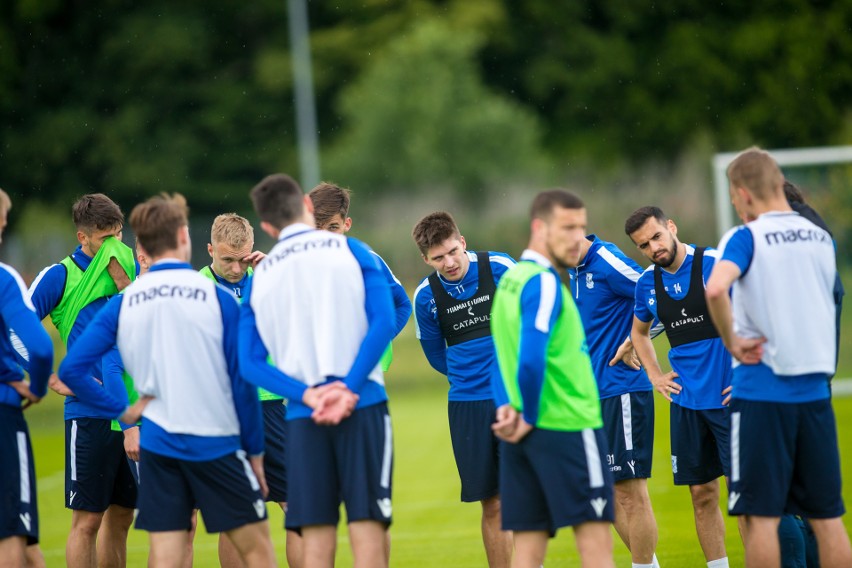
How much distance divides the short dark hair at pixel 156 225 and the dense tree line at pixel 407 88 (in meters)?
35.1

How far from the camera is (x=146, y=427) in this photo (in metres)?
6.26

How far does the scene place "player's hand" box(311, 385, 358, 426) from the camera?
5980 mm

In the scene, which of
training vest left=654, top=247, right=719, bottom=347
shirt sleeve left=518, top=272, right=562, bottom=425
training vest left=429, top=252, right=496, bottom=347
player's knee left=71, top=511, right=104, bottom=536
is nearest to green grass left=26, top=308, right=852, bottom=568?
training vest left=654, top=247, right=719, bottom=347

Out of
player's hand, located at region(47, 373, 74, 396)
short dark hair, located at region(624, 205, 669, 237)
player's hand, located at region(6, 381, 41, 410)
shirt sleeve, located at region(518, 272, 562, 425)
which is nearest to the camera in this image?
shirt sleeve, located at region(518, 272, 562, 425)

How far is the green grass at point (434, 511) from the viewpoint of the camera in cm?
996

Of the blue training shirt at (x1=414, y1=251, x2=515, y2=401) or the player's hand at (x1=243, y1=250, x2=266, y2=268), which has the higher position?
the player's hand at (x1=243, y1=250, x2=266, y2=268)

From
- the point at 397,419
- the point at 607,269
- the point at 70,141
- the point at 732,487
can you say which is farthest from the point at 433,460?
the point at 70,141

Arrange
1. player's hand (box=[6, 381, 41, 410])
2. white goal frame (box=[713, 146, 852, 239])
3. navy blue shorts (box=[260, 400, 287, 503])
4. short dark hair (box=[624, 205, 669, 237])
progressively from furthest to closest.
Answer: white goal frame (box=[713, 146, 852, 239]) → navy blue shorts (box=[260, 400, 287, 503]) → short dark hair (box=[624, 205, 669, 237]) → player's hand (box=[6, 381, 41, 410])

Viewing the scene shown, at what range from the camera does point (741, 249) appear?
6.05 meters

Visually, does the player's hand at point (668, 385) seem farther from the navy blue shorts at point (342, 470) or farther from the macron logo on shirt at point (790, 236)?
the navy blue shorts at point (342, 470)

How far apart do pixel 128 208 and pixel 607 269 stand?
35.3 meters

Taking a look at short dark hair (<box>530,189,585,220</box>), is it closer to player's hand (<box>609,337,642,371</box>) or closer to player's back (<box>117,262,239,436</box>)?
player's back (<box>117,262,239,436</box>)

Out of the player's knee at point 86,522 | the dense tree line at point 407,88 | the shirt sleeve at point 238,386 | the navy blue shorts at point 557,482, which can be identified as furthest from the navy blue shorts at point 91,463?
the dense tree line at point 407,88

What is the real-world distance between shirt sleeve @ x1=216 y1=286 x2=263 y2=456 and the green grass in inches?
148
